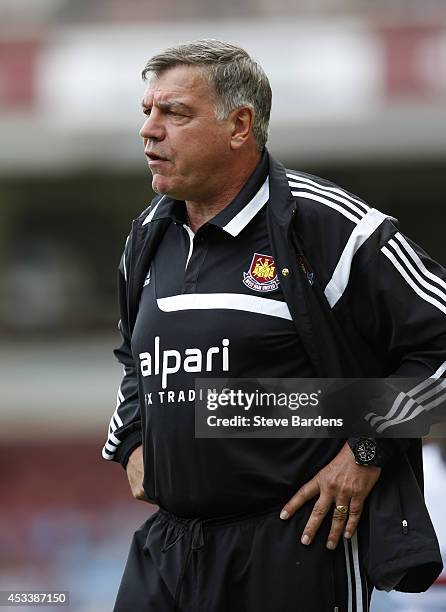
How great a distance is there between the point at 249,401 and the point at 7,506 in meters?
5.25

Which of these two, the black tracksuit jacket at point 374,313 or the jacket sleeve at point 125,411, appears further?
the jacket sleeve at point 125,411

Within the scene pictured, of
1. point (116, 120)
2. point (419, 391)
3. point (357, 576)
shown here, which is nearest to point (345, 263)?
point (419, 391)

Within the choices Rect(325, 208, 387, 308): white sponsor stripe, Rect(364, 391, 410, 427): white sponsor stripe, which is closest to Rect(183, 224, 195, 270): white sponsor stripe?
Rect(325, 208, 387, 308): white sponsor stripe

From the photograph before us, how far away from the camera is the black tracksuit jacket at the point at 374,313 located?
2998 millimetres

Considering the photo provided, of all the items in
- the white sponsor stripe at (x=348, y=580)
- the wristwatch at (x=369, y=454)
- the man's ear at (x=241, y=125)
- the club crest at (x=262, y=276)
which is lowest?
the white sponsor stripe at (x=348, y=580)

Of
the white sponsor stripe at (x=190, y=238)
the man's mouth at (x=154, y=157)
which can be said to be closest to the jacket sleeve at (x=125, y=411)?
the white sponsor stripe at (x=190, y=238)

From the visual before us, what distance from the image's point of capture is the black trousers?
3.04 metres

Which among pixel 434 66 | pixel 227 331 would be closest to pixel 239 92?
pixel 227 331

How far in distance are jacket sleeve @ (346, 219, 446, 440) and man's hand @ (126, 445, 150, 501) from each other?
0.68 metres

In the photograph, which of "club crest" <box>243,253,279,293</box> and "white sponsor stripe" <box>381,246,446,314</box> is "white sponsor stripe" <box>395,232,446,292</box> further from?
"club crest" <box>243,253,279,293</box>

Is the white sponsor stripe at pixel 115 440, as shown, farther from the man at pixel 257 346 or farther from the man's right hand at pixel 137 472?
the man at pixel 257 346

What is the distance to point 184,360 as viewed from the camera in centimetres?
310

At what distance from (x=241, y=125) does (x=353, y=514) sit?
3.22 feet

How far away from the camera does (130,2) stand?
50.2ft
